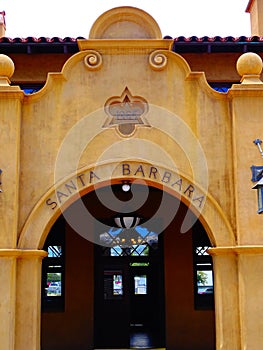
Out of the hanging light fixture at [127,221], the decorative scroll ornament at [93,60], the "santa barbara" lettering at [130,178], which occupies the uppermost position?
the decorative scroll ornament at [93,60]

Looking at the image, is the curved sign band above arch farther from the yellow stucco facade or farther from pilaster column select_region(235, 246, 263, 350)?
pilaster column select_region(235, 246, 263, 350)

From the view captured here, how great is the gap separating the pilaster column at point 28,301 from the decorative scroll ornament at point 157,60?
3.93 meters

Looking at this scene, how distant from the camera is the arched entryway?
1282 cm

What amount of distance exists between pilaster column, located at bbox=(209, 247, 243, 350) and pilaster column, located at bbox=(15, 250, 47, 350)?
3.06 meters

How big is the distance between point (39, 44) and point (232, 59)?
4351 mm

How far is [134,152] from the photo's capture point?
9547 mm

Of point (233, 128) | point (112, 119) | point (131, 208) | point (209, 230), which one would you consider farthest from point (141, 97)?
point (131, 208)

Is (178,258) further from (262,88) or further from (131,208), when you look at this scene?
(262,88)

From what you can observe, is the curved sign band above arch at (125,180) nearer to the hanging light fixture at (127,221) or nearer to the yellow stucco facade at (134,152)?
the yellow stucco facade at (134,152)

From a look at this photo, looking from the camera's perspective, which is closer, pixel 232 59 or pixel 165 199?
pixel 232 59

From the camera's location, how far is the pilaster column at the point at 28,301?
8938 millimetres

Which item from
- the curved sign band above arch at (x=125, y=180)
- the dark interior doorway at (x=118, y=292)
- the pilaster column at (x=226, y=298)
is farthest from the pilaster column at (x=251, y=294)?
the dark interior doorway at (x=118, y=292)

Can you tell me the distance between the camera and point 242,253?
9.08 m

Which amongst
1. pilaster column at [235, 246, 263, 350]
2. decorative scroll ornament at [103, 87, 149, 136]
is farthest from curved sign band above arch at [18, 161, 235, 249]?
decorative scroll ornament at [103, 87, 149, 136]
